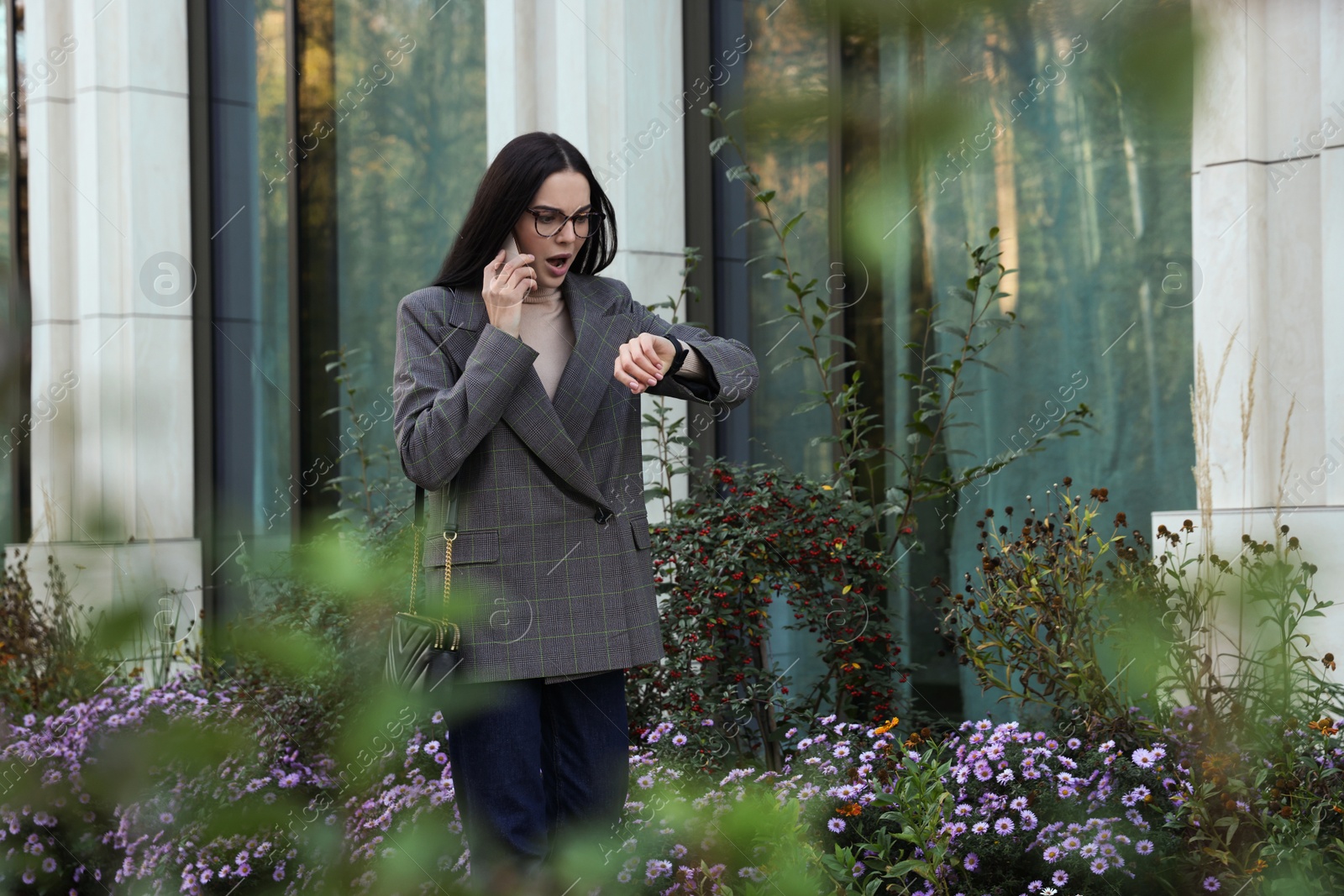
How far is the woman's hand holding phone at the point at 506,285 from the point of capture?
6.30ft

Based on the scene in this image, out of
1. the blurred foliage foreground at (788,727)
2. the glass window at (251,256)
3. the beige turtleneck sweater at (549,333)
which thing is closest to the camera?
the blurred foliage foreground at (788,727)

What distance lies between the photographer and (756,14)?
4641 mm

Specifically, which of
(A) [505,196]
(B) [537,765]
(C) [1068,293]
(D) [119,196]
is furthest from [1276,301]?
(D) [119,196]

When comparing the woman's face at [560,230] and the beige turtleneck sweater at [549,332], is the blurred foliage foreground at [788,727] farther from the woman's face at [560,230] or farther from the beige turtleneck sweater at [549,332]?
the woman's face at [560,230]

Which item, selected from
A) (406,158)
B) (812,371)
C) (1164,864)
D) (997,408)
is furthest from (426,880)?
(406,158)

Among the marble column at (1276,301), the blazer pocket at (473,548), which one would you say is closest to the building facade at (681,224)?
the marble column at (1276,301)

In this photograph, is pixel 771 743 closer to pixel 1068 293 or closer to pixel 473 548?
pixel 1068 293

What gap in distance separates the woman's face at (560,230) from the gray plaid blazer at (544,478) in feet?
0.33

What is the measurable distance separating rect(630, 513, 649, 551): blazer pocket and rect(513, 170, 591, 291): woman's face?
45cm

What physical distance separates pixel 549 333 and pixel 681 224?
2.71 meters

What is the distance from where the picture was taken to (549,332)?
7.41 ft

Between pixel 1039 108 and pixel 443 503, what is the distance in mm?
2624

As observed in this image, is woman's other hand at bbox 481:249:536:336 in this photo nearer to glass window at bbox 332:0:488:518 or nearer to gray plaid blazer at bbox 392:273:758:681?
gray plaid blazer at bbox 392:273:758:681

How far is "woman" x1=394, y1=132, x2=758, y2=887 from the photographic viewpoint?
2094 mm
